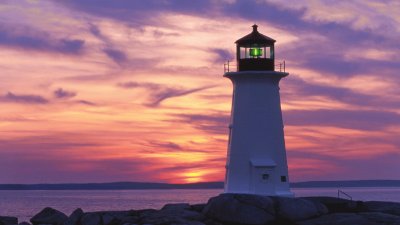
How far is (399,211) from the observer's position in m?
28.5

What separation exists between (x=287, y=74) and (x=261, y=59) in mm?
1287

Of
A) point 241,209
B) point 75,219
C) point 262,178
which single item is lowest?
point 75,219

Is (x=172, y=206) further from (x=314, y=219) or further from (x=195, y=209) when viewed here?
(x=314, y=219)

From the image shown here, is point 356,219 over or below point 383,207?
below

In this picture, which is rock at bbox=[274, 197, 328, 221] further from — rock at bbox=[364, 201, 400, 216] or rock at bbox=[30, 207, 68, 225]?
rock at bbox=[30, 207, 68, 225]

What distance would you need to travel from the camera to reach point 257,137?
102ft

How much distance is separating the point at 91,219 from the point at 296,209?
312 inches

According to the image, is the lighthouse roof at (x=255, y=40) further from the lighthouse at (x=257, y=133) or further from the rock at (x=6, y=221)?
the rock at (x=6, y=221)

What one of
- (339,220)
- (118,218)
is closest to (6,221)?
(118,218)

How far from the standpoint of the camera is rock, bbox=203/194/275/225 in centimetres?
2689

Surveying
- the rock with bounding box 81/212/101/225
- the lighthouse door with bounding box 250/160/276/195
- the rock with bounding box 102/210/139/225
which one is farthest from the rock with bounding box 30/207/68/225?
the lighthouse door with bounding box 250/160/276/195

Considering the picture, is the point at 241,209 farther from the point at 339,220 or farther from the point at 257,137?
the point at 257,137

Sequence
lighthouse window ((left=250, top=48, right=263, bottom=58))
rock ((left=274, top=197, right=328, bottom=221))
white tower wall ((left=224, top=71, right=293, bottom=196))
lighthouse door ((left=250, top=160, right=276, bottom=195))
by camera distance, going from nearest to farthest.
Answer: rock ((left=274, top=197, right=328, bottom=221))
lighthouse door ((left=250, top=160, right=276, bottom=195))
white tower wall ((left=224, top=71, right=293, bottom=196))
lighthouse window ((left=250, top=48, right=263, bottom=58))

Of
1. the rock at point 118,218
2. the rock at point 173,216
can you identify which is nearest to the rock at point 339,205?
the rock at point 173,216
